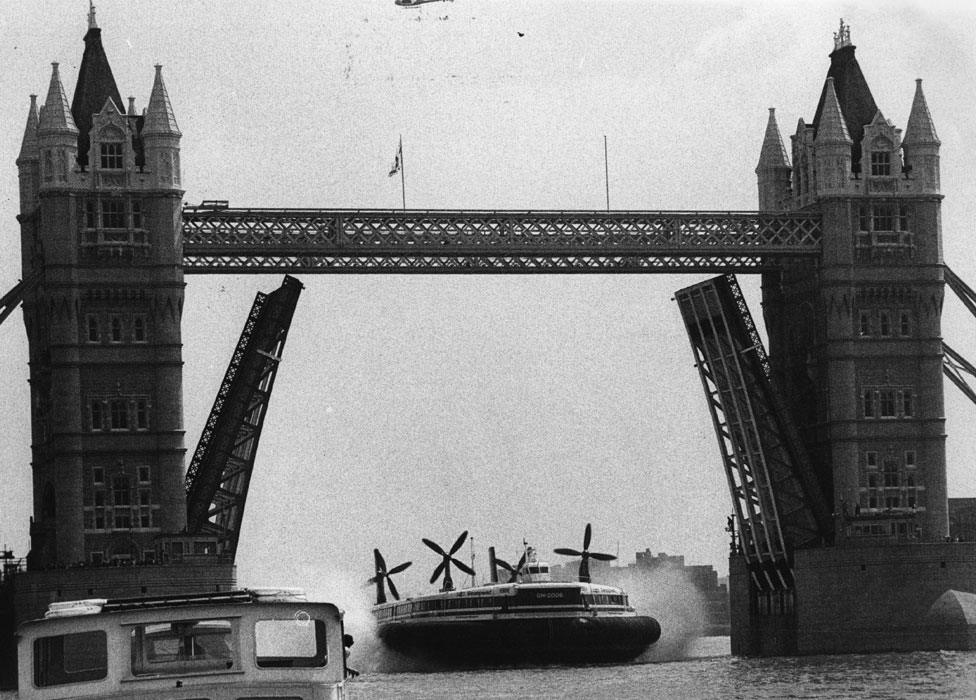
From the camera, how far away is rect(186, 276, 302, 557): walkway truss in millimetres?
91500

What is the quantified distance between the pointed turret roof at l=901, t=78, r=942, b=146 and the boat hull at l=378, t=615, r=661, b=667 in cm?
2793

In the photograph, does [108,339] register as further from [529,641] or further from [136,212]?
[529,641]

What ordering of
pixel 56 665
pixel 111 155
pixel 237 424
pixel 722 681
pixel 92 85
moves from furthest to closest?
pixel 92 85
pixel 111 155
pixel 237 424
pixel 722 681
pixel 56 665

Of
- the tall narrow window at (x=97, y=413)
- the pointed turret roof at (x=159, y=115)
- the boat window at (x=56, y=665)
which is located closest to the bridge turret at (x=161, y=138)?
the pointed turret roof at (x=159, y=115)

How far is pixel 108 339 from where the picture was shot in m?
92.4

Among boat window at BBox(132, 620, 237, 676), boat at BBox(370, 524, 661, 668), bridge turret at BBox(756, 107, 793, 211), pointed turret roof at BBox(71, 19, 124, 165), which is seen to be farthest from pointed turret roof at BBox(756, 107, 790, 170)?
boat window at BBox(132, 620, 237, 676)

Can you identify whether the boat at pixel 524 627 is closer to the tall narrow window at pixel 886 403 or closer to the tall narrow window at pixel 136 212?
the tall narrow window at pixel 886 403

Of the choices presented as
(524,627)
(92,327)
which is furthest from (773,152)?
(92,327)

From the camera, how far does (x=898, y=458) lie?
100625 millimetres

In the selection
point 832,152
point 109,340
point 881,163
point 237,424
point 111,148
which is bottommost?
point 237,424

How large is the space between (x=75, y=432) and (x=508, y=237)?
795 inches

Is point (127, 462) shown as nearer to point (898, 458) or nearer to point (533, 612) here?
point (533, 612)

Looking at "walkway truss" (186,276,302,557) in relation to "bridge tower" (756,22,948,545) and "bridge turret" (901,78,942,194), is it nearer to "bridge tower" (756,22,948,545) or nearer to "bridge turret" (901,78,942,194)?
"bridge tower" (756,22,948,545)

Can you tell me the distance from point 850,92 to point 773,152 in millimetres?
4889
